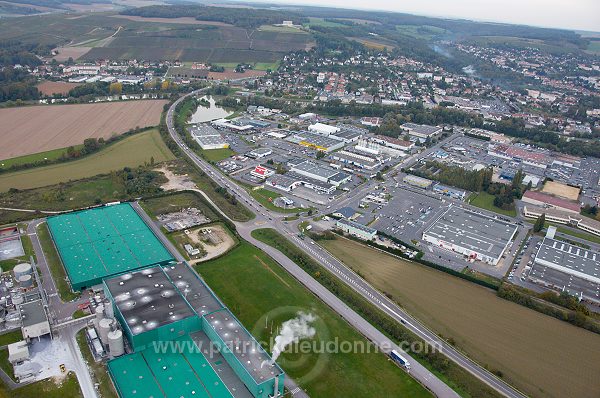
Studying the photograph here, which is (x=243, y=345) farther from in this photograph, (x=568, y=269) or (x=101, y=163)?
(x=101, y=163)

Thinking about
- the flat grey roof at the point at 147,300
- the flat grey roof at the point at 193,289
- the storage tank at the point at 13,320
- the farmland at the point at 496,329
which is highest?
the flat grey roof at the point at 147,300

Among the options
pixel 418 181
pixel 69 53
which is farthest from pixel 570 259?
pixel 69 53

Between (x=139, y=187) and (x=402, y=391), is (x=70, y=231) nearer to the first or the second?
(x=139, y=187)

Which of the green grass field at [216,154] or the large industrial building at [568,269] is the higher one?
the large industrial building at [568,269]

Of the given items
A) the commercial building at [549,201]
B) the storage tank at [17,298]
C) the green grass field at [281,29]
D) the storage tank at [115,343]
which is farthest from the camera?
the green grass field at [281,29]

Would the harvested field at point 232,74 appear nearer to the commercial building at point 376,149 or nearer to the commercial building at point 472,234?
the commercial building at point 376,149

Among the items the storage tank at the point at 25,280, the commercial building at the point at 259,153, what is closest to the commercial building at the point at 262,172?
the commercial building at the point at 259,153

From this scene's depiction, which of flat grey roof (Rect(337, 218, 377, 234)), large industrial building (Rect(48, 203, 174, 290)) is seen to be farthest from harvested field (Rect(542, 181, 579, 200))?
large industrial building (Rect(48, 203, 174, 290))

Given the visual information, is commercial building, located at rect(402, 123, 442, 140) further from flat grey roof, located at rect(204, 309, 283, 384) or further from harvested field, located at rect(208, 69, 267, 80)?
flat grey roof, located at rect(204, 309, 283, 384)
